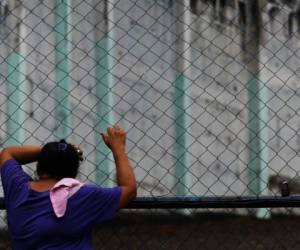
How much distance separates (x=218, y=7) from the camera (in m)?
9.57

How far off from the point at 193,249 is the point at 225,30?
3210 mm

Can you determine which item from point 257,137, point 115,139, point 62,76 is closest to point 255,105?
point 257,137

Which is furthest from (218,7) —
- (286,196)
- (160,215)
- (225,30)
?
(286,196)

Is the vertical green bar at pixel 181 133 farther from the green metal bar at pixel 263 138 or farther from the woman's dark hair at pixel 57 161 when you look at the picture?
the woman's dark hair at pixel 57 161

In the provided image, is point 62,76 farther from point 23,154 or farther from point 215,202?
point 23,154

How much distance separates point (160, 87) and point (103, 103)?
34.2 inches

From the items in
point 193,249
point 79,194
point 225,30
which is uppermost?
point 225,30

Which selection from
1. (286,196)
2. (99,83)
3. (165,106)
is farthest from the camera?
(165,106)

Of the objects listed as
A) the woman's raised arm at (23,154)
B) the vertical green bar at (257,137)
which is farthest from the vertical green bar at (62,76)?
the woman's raised arm at (23,154)

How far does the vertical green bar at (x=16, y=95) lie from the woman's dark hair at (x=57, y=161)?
355cm

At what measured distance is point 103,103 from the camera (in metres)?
8.46

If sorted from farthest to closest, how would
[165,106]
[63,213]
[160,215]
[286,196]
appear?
[165,106]
[160,215]
[286,196]
[63,213]

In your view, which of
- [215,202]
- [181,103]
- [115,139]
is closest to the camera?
[115,139]

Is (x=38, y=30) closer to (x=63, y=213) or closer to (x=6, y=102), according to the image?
(x=6, y=102)
